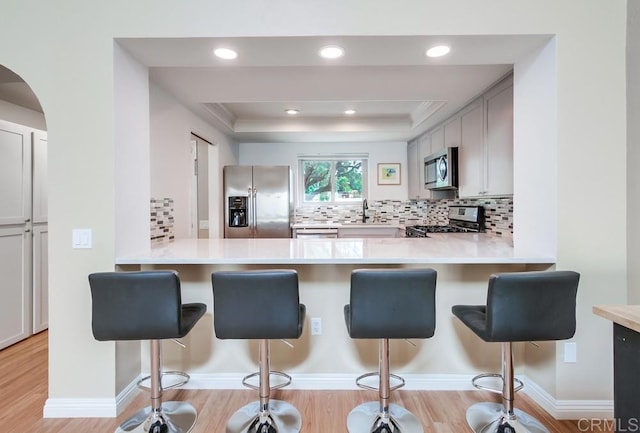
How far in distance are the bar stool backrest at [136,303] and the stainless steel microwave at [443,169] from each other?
8.91ft

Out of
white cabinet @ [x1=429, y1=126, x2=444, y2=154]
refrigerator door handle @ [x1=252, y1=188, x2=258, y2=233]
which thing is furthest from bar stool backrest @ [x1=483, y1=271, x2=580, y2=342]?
refrigerator door handle @ [x1=252, y1=188, x2=258, y2=233]

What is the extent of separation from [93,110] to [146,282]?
3.38ft

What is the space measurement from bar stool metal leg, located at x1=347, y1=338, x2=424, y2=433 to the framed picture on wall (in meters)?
3.59

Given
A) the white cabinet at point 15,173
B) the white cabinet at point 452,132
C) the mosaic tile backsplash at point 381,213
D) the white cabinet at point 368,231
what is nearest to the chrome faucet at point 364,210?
the mosaic tile backsplash at point 381,213

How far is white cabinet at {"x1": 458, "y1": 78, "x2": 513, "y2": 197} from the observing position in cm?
250

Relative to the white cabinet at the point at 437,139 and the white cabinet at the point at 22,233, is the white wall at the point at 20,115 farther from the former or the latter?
the white cabinet at the point at 437,139

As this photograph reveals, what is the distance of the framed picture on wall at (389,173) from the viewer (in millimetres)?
5043

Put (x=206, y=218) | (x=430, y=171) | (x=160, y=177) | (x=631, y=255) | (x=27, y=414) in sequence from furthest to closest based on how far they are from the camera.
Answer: (x=206, y=218), (x=430, y=171), (x=160, y=177), (x=27, y=414), (x=631, y=255)

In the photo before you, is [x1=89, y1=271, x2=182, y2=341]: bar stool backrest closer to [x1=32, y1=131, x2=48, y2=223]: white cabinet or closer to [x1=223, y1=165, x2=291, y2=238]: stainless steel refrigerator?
[x1=32, y1=131, x2=48, y2=223]: white cabinet

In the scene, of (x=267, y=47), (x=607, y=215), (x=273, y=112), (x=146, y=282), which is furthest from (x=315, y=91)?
(x=607, y=215)

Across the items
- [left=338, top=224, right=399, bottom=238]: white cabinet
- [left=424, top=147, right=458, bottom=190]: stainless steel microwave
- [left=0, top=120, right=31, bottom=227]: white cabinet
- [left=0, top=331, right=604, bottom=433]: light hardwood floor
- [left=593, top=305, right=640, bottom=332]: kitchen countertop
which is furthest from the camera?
[left=338, top=224, right=399, bottom=238]: white cabinet

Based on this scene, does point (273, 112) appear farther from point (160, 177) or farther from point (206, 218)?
point (160, 177)

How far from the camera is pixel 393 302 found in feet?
5.02

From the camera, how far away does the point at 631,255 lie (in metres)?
1.79
